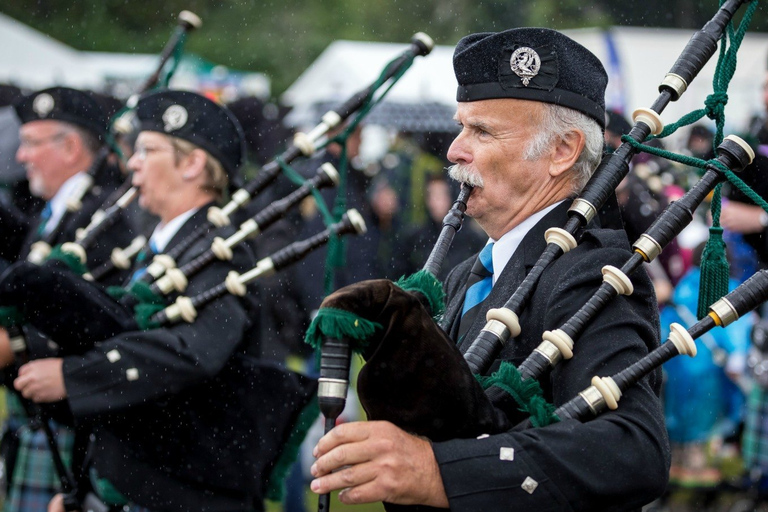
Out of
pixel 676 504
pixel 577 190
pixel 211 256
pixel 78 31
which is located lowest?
pixel 78 31

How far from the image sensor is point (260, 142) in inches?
352

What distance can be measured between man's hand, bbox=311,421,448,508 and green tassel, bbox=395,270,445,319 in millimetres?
307

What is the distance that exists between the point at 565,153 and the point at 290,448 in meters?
1.78

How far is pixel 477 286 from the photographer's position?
2348 mm

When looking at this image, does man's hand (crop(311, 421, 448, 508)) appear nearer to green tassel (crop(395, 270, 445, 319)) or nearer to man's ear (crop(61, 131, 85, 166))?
green tassel (crop(395, 270, 445, 319))

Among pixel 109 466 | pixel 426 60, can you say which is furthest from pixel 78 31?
pixel 109 466

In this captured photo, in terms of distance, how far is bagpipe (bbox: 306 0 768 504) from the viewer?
1.70 meters

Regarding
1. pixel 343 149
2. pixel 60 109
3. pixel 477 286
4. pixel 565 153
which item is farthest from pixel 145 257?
pixel 565 153

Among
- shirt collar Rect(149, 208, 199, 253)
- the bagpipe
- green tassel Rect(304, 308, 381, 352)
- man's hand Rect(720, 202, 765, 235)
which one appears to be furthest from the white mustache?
man's hand Rect(720, 202, 765, 235)

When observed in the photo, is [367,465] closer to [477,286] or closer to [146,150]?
[477,286]

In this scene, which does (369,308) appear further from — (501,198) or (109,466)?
(109,466)

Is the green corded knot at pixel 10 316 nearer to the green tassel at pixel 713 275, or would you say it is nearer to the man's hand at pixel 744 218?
the green tassel at pixel 713 275

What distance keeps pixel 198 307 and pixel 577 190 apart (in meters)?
1.55

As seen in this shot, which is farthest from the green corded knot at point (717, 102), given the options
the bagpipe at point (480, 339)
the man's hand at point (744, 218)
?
the man's hand at point (744, 218)
